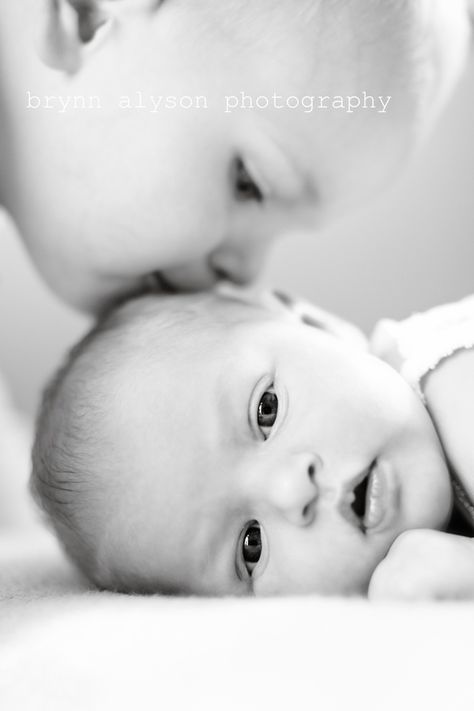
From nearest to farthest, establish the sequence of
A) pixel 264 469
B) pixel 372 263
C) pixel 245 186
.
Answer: pixel 264 469, pixel 245 186, pixel 372 263

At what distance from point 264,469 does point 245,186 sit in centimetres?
42

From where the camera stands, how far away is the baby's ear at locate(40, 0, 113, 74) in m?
0.93

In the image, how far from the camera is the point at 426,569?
612 mm

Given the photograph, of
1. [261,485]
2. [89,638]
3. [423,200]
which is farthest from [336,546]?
[423,200]

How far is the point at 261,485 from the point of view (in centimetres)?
73

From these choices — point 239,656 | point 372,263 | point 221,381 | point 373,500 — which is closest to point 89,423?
point 221,381

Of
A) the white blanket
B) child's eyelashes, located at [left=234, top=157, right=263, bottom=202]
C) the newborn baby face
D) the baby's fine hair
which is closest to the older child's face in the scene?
child's eyelashes, located at [left=234, top=157, right=263, bottom=202]

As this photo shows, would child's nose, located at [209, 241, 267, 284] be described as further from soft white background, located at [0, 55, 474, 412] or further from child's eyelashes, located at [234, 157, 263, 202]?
soft white background, located at [0, 55, 474, 412]

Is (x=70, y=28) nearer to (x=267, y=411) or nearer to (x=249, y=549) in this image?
(x=267, y=411)

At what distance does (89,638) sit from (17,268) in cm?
114

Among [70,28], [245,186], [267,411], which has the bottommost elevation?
[267,411]

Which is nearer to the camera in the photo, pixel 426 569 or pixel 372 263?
pixel 426 569

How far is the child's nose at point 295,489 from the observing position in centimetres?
70

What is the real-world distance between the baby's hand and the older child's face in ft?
1.60
